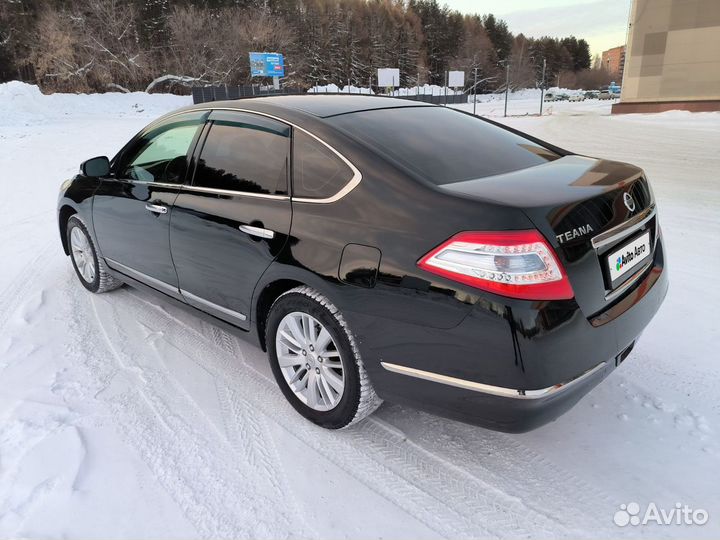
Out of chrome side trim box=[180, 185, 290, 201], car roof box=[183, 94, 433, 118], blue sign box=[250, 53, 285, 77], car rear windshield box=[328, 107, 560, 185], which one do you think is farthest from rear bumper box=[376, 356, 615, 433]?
blue sign box=[250, 53, 285, 77]

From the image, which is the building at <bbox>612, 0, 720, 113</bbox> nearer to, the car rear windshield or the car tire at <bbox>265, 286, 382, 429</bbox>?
the car rear windshield

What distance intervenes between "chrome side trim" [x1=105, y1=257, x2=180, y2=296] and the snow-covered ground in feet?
1.23

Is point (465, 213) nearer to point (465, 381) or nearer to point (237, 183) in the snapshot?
point (465, 381)

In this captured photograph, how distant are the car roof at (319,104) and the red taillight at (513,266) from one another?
1.31 metres

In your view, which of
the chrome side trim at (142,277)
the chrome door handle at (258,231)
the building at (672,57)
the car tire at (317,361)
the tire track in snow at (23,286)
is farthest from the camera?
the building at (672,57)

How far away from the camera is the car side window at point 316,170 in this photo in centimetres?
253

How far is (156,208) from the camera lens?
347cm

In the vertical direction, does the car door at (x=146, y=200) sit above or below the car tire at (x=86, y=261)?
above

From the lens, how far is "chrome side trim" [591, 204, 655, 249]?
217cm

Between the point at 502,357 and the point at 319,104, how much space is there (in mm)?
1910
